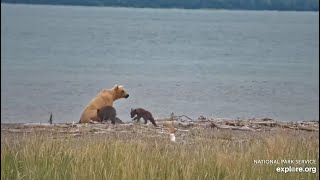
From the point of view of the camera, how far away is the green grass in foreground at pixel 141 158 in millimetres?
5875

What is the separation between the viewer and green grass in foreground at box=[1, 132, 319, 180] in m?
5.88

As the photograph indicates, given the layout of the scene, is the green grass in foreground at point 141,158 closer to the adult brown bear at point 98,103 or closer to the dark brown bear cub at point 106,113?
the dark brown bear cub at point 106,113

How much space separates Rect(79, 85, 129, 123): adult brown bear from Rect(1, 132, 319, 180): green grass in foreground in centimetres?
261

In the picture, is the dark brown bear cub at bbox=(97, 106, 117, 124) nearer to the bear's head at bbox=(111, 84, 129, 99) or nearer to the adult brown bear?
the adult brown bear

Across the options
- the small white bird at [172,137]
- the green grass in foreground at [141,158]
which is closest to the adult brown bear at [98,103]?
the small white bird at [172,137]

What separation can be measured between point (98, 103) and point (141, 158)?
4124 mm

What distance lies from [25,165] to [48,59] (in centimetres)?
1908

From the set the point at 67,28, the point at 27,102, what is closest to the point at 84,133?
the point at 27,102

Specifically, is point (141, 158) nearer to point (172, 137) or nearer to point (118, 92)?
point (172, 137)

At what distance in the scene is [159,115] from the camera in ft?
38.8

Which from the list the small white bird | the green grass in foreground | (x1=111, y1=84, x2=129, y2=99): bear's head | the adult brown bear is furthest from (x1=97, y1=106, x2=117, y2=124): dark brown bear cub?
the green grass in foreground

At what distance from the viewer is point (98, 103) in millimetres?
10352

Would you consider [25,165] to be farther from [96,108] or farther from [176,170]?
[96,108]

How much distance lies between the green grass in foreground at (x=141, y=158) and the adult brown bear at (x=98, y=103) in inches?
103
